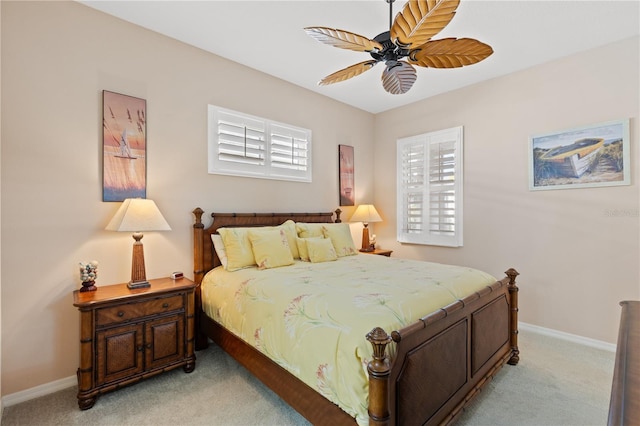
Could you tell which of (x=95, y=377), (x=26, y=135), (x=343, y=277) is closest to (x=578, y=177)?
(x=343, y=277)

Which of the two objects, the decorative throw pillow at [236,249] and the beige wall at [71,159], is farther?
the decorative throw pillow at [236,249]

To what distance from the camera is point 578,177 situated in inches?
123

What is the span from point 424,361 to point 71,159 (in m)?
2.87

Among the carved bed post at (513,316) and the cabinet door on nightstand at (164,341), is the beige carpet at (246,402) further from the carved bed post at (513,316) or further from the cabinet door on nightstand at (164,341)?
the cabinet door on nightstand at (164,341)

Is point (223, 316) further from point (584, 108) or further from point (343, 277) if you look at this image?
point (584, 108)

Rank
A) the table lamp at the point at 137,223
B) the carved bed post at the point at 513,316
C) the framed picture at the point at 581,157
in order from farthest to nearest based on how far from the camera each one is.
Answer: the framed picture at the point at 581,157 < the carved bed post at the point at 513,316 < the table lamp at the point at 137,223

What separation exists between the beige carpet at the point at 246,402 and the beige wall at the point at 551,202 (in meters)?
0.78

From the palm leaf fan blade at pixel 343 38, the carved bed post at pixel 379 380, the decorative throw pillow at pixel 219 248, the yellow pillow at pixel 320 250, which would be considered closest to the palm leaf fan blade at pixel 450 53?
the palm leaf fan blade at pixel 343 38

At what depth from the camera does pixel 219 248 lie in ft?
9.72

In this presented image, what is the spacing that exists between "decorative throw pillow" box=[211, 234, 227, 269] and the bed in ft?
1.47

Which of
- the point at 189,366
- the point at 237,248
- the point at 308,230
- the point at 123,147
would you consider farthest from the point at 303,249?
the point at 123,147

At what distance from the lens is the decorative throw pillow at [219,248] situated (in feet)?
9.47

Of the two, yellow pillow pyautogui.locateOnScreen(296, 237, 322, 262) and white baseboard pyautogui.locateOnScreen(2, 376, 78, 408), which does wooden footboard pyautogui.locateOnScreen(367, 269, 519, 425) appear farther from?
white baseboard pyautogui.locateOnScreen(2, 376, 78, 408)

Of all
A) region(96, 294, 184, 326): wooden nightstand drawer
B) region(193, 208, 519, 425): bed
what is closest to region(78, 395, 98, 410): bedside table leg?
region(96, 294, 184, 326): wooden nightstand drawer
